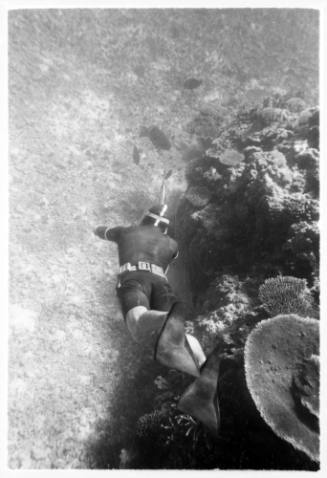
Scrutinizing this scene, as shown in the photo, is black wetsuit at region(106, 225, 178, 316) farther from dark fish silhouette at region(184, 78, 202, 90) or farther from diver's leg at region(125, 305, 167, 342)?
dark fish silhouette at region(184, 78, 202, 90)

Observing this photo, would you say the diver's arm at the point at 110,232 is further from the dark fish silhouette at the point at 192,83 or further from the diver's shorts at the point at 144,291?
the dark fish silhouette at the point at 192,83

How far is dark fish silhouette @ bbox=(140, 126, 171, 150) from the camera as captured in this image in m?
7.95

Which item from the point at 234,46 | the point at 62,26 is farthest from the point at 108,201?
the point at 234,46

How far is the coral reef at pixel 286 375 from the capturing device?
2744mm

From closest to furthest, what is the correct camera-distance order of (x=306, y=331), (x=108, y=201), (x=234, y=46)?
1. (x=306, y=331)
2. (x=108, y=201)
3. (x=234, y=46)

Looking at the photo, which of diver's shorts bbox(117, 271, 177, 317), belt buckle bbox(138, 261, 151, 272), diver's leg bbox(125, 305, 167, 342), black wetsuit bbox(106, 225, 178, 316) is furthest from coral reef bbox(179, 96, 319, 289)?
diver's leg bbox(125, 305, 167, 342)

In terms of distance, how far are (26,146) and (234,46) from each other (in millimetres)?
9033

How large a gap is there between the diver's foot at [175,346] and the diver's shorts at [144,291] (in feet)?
2.38

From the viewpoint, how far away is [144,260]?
3.68m

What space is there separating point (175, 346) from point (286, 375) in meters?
1.25

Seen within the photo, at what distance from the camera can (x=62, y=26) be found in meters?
8.32

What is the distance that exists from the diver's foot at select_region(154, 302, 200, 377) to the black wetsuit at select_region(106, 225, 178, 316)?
2.40ft

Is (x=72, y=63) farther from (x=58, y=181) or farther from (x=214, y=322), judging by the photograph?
(x=214, y=322)

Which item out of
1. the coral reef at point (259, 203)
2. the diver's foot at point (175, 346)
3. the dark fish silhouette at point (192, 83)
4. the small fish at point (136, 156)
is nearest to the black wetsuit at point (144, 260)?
the diver's foot at point (175, 346)
